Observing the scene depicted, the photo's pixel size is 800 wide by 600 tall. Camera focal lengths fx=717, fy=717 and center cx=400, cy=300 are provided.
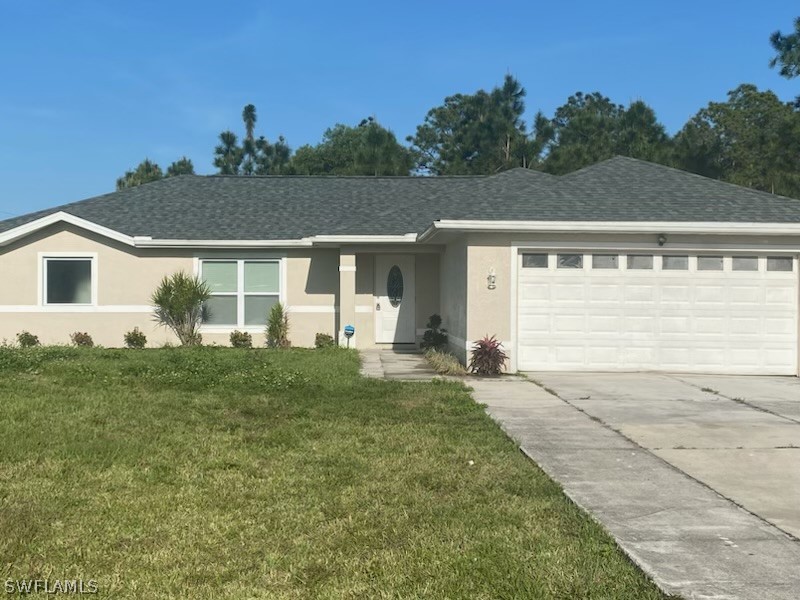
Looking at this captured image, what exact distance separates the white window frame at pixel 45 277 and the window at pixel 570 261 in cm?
1078

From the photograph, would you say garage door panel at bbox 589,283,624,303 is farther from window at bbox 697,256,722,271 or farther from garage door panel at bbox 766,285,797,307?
garage door panel at bbox 766,285,797,307

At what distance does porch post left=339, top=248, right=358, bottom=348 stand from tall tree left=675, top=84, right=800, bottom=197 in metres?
17.3

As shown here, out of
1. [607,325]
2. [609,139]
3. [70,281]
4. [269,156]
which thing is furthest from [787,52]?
[269,156]

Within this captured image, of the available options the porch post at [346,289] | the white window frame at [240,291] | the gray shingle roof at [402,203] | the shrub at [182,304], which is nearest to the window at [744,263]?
the gray shingle roof at [402,203]

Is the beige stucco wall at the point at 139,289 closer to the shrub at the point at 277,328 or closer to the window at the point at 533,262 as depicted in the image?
the shrub at the point at 277,328

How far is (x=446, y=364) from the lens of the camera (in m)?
12.8

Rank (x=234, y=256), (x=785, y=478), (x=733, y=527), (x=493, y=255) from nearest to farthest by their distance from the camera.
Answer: (x=733, y=527) < (x=785, y=478) < (x=493, y=255) < (x=234, y=256)

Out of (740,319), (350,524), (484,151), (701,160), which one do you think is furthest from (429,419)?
(484,151)

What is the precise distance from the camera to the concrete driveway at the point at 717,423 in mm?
5652

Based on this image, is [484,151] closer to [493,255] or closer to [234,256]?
[234,256]

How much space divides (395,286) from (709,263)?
7.24 metres

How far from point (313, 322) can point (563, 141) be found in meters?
29.6

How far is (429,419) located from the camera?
321 inches

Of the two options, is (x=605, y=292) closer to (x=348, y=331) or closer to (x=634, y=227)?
(x=634, y=227)
